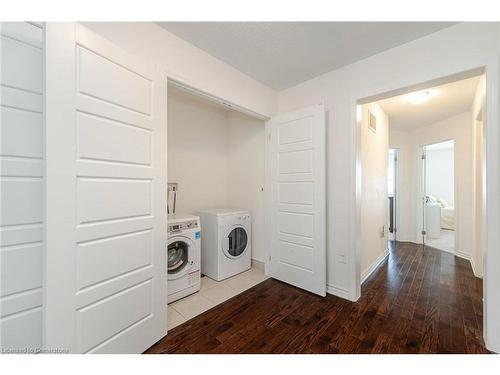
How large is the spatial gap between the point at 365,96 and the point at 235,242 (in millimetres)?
2272

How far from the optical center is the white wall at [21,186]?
1.06m

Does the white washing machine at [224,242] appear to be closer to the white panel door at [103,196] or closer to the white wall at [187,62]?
the white panel door at [103,196]

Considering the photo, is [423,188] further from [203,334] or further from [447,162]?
[203,334]

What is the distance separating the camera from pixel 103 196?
1.23 metres

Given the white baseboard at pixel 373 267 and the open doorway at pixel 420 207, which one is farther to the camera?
the white baseboard at pixel 373 267

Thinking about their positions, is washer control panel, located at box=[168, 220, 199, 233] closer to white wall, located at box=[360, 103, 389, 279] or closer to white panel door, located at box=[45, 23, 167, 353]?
white panel door, located at box=[45, 23, 167, 353]

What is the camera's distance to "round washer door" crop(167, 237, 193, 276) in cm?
214

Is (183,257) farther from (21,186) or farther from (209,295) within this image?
(21,186)

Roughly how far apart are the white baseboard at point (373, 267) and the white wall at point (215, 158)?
1289 millimetres

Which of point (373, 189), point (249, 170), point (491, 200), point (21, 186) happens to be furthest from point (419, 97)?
point (21, 186)

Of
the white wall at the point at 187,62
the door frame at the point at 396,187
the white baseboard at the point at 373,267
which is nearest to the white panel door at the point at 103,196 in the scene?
the white wall at the point at 187,62

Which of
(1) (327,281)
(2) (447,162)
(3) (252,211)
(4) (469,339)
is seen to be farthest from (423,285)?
(2) (447,162)

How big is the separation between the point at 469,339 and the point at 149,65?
10.4 feet

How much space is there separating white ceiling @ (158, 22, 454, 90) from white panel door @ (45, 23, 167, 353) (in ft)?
2.07
